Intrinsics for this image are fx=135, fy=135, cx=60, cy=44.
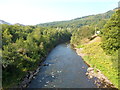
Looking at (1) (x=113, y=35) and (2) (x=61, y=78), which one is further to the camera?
(1) (x=113, y=35)

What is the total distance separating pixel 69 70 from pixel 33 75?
379 inches

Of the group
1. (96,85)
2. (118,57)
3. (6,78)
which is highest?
(118,57)

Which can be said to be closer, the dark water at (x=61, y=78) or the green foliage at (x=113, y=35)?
the dark water at (x=61, y=78)

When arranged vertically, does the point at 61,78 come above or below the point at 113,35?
below

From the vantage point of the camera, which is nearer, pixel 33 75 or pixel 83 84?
pixel 83 84

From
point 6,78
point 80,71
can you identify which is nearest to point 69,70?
point 80,71

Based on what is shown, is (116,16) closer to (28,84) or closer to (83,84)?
(83,84)

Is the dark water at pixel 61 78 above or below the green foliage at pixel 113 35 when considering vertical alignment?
below

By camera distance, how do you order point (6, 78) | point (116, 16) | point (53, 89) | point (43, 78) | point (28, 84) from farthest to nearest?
point (116, 16), point (43, 78), point (28, 84), point (53, 89), point (6, 78)

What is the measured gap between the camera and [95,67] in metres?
35.6

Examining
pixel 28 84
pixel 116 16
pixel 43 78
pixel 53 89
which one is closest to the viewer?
pixel 53 89

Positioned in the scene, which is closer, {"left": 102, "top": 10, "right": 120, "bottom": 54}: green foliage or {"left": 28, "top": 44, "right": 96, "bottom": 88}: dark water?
{"left": 28, "top": 44, "right": 96, "bottom": 88}: dark water

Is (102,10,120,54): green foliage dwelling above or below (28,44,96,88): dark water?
above

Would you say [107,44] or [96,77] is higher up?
[107,44]
